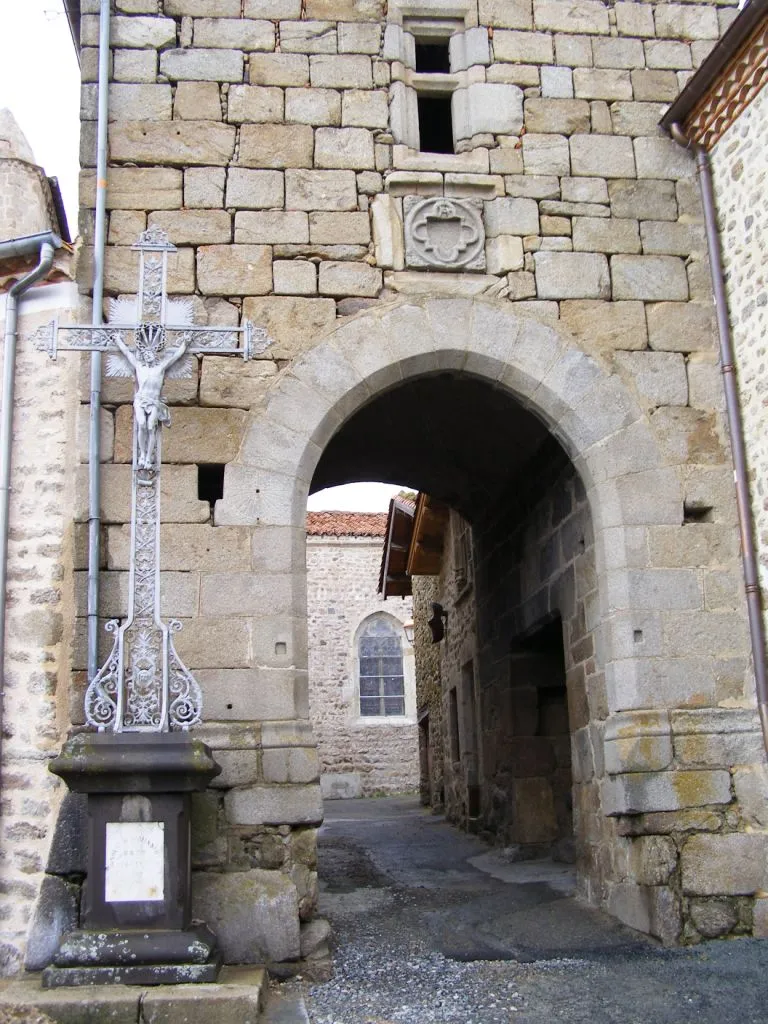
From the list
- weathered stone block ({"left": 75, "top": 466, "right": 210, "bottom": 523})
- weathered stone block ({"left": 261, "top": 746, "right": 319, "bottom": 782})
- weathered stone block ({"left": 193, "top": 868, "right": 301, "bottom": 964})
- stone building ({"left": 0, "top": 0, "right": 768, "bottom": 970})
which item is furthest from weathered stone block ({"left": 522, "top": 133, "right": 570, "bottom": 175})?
weathered stone block ({"left": 193, "top": 868, "right": 301, "bottom": 964})

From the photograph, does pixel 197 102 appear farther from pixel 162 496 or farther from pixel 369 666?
pixel 369 666

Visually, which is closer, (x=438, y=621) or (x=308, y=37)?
(x=308, y=37)

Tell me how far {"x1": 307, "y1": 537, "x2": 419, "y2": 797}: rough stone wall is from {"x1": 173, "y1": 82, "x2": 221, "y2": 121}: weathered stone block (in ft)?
49.4

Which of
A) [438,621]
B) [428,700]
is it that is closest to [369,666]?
[428,700]

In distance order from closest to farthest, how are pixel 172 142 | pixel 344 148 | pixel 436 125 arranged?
1. pixel 172 142
2. pixel 344 148
3. pixel 436 125

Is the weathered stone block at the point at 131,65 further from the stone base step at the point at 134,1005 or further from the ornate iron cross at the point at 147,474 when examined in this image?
the stone base step at the point at 134,1005

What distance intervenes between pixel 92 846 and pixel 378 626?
19.0 metres

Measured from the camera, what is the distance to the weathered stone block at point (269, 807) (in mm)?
5309

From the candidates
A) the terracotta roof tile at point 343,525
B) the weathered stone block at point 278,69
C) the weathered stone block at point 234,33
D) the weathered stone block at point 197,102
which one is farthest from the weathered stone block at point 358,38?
the terracotta roof tile at point 343,525

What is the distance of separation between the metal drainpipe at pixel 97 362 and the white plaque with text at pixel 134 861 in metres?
0.99

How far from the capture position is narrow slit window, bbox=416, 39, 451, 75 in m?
7.18

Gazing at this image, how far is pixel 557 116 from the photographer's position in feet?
22.0

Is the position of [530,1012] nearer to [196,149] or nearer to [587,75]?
[196,149]

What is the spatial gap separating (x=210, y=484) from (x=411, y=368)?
134 cm
